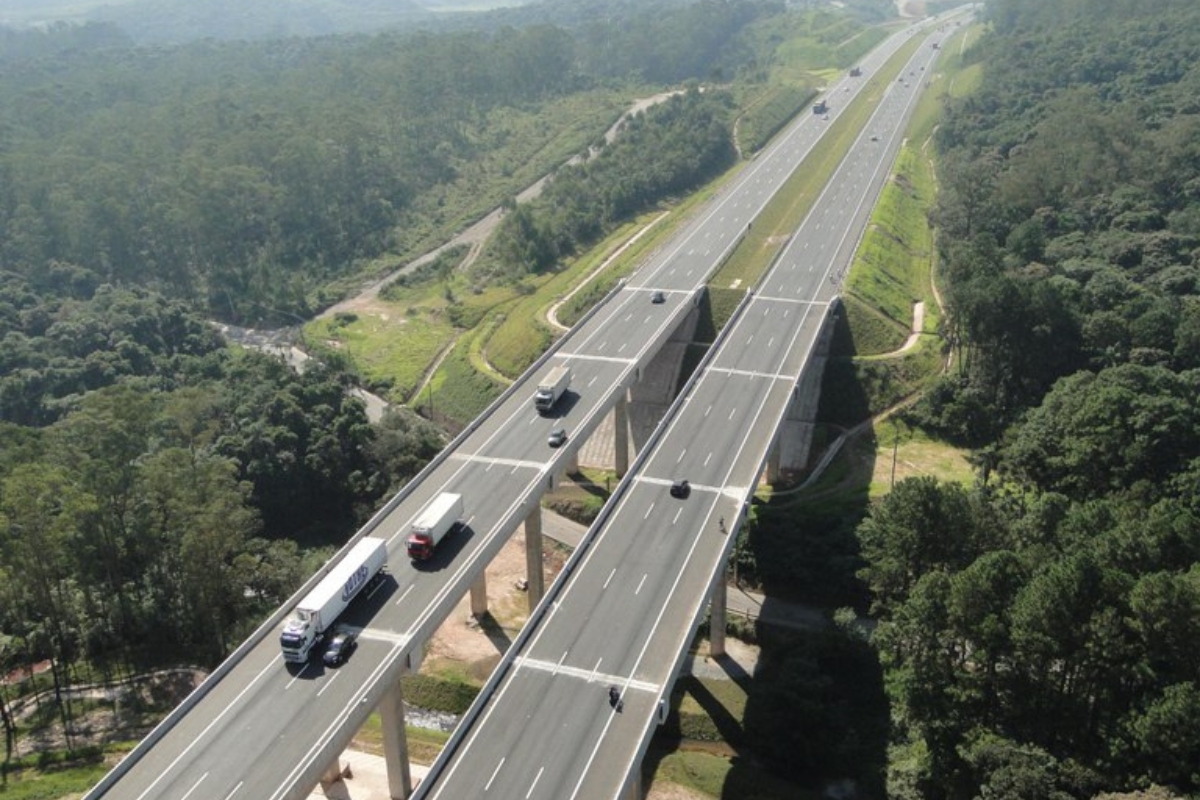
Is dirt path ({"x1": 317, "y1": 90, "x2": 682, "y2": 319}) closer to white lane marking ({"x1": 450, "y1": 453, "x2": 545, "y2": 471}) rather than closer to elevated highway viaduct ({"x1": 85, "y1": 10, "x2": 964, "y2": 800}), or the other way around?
A: elevated highway viaduct ({"x1": 85, "y1": 10, "x2": 964, "y2": 800})

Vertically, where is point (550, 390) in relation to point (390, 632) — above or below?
above

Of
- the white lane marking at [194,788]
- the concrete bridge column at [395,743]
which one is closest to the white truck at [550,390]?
the concrete bridge column at [395,743]

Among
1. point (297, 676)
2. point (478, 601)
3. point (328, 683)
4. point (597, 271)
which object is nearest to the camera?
point (328, 683)

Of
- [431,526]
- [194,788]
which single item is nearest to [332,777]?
[431,526]

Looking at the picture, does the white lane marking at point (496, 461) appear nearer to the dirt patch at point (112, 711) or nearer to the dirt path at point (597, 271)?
the dirt patch at point (112, 711)

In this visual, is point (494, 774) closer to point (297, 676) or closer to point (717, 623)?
point (297, 676)

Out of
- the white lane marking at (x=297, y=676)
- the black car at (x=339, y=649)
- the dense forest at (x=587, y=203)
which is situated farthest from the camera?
the dense forest at (x=587, y=203)
